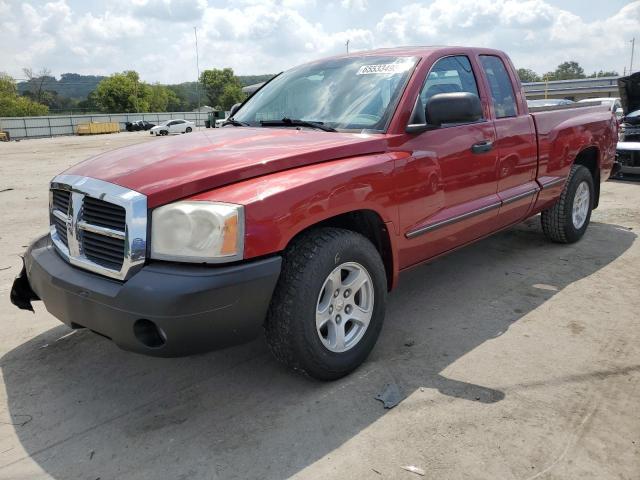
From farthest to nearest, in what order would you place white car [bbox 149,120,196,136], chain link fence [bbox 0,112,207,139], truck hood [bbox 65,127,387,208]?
chain link fence [bbox 0,112,207,139] < white car [bbox 149,120,196,136] < truck hood [bbox 65,127,387,208]

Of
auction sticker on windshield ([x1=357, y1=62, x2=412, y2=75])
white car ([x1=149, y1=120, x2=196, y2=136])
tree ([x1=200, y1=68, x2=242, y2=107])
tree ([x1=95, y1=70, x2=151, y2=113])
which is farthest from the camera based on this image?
tree ([x1=200, y1=68, x2=242, y2=107])

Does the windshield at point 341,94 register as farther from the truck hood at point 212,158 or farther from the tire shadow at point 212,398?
the tire shadow at point 212,398

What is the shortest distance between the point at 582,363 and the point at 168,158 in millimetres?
2637

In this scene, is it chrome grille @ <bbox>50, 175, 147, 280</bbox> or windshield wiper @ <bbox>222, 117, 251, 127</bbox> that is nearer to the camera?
chrome grille @ <bbox>50, 175, 147, 280</bbox>

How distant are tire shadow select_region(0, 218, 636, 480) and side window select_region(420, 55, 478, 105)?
157 cm

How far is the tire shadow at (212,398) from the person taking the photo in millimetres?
2484

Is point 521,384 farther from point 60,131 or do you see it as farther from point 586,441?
point 60,131

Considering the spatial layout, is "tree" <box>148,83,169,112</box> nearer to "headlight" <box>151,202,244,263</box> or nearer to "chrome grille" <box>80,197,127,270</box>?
"chrome grille" <box>80,197,127,270</box>

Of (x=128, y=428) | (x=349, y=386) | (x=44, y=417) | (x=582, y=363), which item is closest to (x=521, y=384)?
(x=582, y=363)

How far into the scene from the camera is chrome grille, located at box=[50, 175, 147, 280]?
249 cm

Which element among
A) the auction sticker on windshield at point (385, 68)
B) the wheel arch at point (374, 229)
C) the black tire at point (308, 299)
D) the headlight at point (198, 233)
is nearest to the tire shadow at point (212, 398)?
the black tire at point (308, 299)

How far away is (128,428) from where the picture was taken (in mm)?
2727

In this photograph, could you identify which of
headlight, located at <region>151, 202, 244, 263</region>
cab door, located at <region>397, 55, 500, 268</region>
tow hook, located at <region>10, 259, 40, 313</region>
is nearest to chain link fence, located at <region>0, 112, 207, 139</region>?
tow hook, located at <region>10, 259, 40, 313</region>

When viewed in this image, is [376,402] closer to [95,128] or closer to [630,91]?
[630,91]
